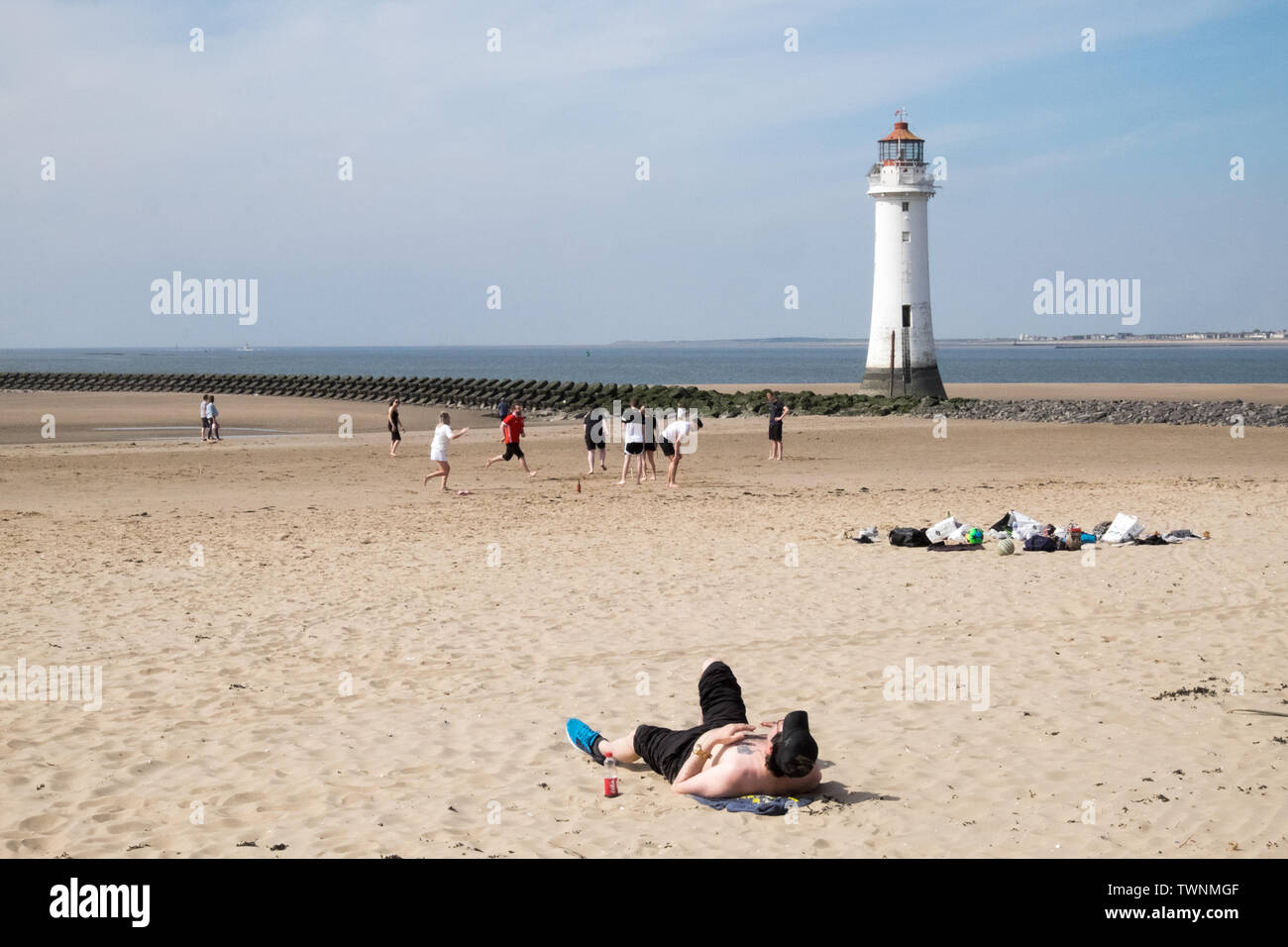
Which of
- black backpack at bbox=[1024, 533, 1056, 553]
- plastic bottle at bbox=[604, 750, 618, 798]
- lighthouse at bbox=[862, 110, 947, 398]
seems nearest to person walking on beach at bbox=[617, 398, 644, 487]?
black backpack at bbox=[1024, 533, 1056, 553]

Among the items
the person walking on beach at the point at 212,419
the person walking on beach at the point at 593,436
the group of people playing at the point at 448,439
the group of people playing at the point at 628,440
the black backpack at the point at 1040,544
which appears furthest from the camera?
the person walking on beach at the point at 212,419

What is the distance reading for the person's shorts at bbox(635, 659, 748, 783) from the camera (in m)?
6.52

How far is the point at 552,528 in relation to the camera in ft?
50.6

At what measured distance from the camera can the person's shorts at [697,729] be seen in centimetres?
652

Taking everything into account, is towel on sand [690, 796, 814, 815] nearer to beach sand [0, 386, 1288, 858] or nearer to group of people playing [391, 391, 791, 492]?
beach sand [0, 386, 1288, 858]

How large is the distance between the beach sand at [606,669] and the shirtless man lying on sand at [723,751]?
0.15 m

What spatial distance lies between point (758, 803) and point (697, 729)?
698 mm

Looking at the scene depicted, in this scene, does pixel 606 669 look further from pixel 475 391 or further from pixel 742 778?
pixel 475 391

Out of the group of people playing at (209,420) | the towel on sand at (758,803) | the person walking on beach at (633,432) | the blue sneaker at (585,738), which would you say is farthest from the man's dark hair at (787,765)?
the group of people playing at (209,420)

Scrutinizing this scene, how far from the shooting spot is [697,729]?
21.8 feet

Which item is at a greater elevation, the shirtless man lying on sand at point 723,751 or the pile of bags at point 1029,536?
the pile of bags at point 1029,536

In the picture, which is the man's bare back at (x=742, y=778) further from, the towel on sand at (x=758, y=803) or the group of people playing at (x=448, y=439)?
the group of people playing at (x=448, y=439)

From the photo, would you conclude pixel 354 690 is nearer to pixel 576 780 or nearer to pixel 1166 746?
pixel 576 780

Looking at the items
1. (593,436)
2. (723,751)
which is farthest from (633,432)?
(723,751)
